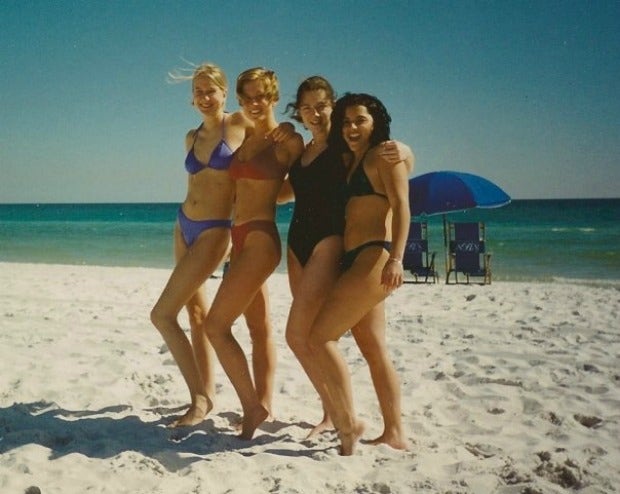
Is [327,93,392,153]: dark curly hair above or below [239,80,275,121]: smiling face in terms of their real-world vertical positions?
below

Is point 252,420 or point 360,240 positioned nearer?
point 360,240

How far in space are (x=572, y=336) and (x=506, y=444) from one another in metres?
2.89

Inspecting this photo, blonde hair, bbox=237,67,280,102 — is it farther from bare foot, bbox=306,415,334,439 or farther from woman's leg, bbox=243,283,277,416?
bare foot, bbox=306,415,334,439

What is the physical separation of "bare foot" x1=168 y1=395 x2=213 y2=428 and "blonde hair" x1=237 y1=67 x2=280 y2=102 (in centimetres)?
178

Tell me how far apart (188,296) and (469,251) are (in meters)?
8.48

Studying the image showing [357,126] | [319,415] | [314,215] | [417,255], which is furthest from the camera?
[417,255]

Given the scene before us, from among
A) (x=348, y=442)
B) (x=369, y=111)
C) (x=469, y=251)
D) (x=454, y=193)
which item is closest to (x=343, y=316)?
(x=348, y=442)

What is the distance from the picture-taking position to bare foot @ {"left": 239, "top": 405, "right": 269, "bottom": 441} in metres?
3.02

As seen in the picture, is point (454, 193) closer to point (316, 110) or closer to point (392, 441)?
point (316, 110)

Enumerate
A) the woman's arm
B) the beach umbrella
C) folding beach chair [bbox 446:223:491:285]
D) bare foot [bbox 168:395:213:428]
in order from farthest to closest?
folding beach chair [bbox 446:223:491:285], the beach umbrella, bare foot [bbox 168:395:213:428], the woman's arm

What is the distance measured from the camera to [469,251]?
10703mm

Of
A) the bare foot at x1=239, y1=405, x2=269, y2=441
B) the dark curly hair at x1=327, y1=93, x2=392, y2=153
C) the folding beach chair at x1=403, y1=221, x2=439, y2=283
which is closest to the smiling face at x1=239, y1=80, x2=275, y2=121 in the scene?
the dark curly hair at x1=327, y1=93, x2=392, y2=153

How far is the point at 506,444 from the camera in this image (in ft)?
9.78

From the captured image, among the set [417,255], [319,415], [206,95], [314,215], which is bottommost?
[319,415]
